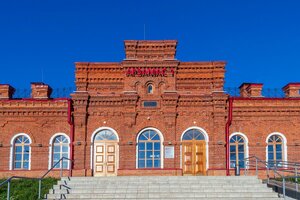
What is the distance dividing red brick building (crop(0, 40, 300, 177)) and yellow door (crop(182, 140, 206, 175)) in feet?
0.17

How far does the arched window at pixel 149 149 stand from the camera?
75.2 ft

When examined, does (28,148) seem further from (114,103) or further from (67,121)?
(114,103)

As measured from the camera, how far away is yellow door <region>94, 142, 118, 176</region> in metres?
23.0

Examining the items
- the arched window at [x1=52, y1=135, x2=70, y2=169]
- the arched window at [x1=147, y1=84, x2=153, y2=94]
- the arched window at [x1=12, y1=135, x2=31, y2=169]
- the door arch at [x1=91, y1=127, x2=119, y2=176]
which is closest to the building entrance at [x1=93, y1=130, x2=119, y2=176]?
the door arch at [x1=91, y1=127, x2=119, y2=176]

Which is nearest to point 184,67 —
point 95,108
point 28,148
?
point 95,108

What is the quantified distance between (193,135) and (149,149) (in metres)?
2.39

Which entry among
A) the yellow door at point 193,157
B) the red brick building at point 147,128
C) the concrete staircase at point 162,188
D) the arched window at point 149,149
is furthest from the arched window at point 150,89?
the concrete staircase at point 162,188

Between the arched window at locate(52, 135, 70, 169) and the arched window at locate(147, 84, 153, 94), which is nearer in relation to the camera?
the arched window at locate(52, 135, 70, 169)

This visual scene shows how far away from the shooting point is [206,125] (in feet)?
76.3

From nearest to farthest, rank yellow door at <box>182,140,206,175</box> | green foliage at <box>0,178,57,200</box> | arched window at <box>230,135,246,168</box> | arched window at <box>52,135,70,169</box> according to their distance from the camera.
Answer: green foliage at <box>0,178,57,200</box> < yellow door at <box>182,140,206,175</box> < arched window at <box>52,135,70,169</box> < arched window at <box>230,135,246,168</box>

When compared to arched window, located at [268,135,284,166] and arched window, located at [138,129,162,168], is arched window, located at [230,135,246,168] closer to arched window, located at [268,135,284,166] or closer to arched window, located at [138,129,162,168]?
arched window, located at [268,135,284,166]


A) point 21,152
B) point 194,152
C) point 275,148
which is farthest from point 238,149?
point 21,152

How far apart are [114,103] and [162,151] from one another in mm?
3533

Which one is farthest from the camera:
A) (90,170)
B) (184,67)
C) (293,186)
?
(184,67)
